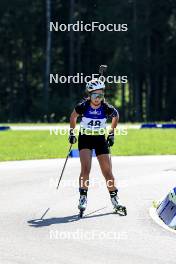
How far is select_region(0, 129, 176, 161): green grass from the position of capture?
2225 centimetres

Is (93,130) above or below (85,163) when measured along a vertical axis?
above

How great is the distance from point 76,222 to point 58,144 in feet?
50.0

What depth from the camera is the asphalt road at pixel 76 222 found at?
842 centimetres


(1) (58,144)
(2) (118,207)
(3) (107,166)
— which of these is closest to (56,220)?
(2) (118,207)

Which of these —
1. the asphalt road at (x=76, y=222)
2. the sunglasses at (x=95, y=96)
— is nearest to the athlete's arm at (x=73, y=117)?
the sunglasses at (x=95, y=96)

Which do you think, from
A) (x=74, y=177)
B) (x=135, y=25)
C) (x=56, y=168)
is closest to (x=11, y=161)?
(x=56, y=168)

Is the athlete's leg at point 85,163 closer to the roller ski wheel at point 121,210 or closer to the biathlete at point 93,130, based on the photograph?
the biathlete at point 93,130

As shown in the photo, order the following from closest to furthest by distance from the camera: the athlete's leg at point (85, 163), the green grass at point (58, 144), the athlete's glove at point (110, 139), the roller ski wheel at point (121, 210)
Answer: the roller ski wheel at point (121, 210) → the athlete's leg at point (85, 163) → the athlete's glove at point (110, 139) → the green grass at point (58, 144)

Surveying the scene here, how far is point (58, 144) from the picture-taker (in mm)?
25859

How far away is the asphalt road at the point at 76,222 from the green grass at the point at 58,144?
4423 millimetres

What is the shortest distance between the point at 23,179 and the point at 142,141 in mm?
11324

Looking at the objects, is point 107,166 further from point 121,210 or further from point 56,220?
point 56,220

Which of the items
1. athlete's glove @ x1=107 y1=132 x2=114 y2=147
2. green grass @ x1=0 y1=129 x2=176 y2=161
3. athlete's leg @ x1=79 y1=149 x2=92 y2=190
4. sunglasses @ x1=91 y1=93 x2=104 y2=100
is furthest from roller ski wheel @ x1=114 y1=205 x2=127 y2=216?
green grass @ x1=0 y1=129 x2=176 y2=161

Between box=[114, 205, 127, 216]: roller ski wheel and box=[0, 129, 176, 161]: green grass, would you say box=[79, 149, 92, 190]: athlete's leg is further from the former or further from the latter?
box=[0, 129, 176, 161]: green grass
